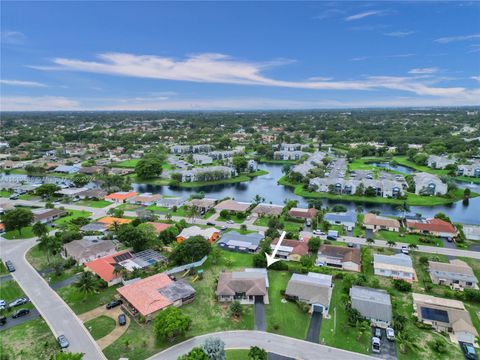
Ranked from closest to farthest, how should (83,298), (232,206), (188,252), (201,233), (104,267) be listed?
(83,298), (104,267), (188,252), (201,233), (232,206)

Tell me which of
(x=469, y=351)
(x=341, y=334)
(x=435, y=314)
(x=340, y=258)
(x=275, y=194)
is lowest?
(x=275, y=194)

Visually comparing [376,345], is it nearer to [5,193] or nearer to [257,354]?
[257,354]

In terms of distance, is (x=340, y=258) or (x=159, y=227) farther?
(x=159, y=227)

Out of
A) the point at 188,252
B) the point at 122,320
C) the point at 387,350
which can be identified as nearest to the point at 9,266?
the point at 122,320

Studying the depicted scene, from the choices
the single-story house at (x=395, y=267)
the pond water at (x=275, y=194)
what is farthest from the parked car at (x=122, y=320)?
the pond water at (x=275, y=194)

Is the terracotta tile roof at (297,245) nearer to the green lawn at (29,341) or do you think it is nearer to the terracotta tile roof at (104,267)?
the terracotta tile roof at (104,267)

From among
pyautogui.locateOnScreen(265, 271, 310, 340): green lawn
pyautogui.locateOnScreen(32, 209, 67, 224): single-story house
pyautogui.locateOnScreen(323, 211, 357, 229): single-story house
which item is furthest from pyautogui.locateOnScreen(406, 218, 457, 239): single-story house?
pyautogui.locateOnScreen(32, 209, 67, 224): single-story house
